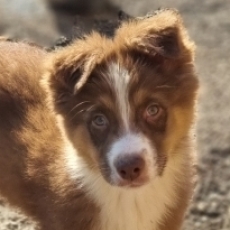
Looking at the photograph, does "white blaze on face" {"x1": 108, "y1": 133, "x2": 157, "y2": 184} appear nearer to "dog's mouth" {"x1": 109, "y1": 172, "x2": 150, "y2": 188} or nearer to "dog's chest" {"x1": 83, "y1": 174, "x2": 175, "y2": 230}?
"dog's mouth" {"x1": 109, "y1": 172, "x2": 150, "y2": 188}

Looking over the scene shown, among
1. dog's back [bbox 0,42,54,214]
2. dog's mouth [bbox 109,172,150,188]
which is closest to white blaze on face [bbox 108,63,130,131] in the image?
dog's mouth [bbox 109,172,150,188]

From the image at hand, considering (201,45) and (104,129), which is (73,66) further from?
(201,45)

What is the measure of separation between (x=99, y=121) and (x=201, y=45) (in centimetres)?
292

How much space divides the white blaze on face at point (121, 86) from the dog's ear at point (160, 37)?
0.15 m

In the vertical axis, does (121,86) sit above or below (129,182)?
above

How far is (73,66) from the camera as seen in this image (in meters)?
3.35

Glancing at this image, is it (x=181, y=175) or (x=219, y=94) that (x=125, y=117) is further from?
(x=219, y=94)

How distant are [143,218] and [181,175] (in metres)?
0.30

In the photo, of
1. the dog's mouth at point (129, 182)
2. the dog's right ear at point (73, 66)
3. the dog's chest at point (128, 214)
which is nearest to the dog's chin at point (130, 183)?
the dog's mouth at point (129, 182)

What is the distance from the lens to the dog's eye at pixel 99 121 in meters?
3.37

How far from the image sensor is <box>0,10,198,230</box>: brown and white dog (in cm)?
332

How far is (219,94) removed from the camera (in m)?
5.48

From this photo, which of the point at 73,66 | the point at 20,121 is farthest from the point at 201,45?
the point at 73,66

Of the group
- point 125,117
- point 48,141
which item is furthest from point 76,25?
point 125,117
